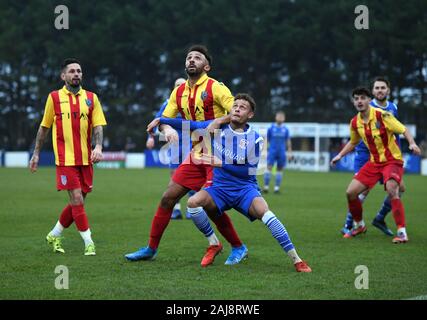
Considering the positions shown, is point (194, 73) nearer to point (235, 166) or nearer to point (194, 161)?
point (194, 161)

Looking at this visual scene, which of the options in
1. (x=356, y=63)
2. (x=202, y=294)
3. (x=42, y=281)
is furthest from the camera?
(x=356, y=63)

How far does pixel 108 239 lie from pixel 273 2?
41208mm

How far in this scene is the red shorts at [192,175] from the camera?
857 cm

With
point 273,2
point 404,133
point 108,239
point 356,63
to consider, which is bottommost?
point 108,239

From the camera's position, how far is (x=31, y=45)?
168 feet

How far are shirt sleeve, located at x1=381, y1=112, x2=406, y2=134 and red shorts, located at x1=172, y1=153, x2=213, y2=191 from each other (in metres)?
3.52

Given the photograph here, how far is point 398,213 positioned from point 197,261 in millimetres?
3642

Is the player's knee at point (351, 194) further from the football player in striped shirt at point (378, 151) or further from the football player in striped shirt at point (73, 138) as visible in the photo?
the football player in striped shirt at point (73, 138)

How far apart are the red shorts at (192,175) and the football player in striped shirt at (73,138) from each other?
1132 millimetres

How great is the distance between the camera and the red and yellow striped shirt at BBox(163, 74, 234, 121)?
851cm

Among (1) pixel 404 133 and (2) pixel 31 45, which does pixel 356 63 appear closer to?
(2) pixel 31 45

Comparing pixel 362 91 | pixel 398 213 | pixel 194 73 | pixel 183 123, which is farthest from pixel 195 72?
pixel 398 213
